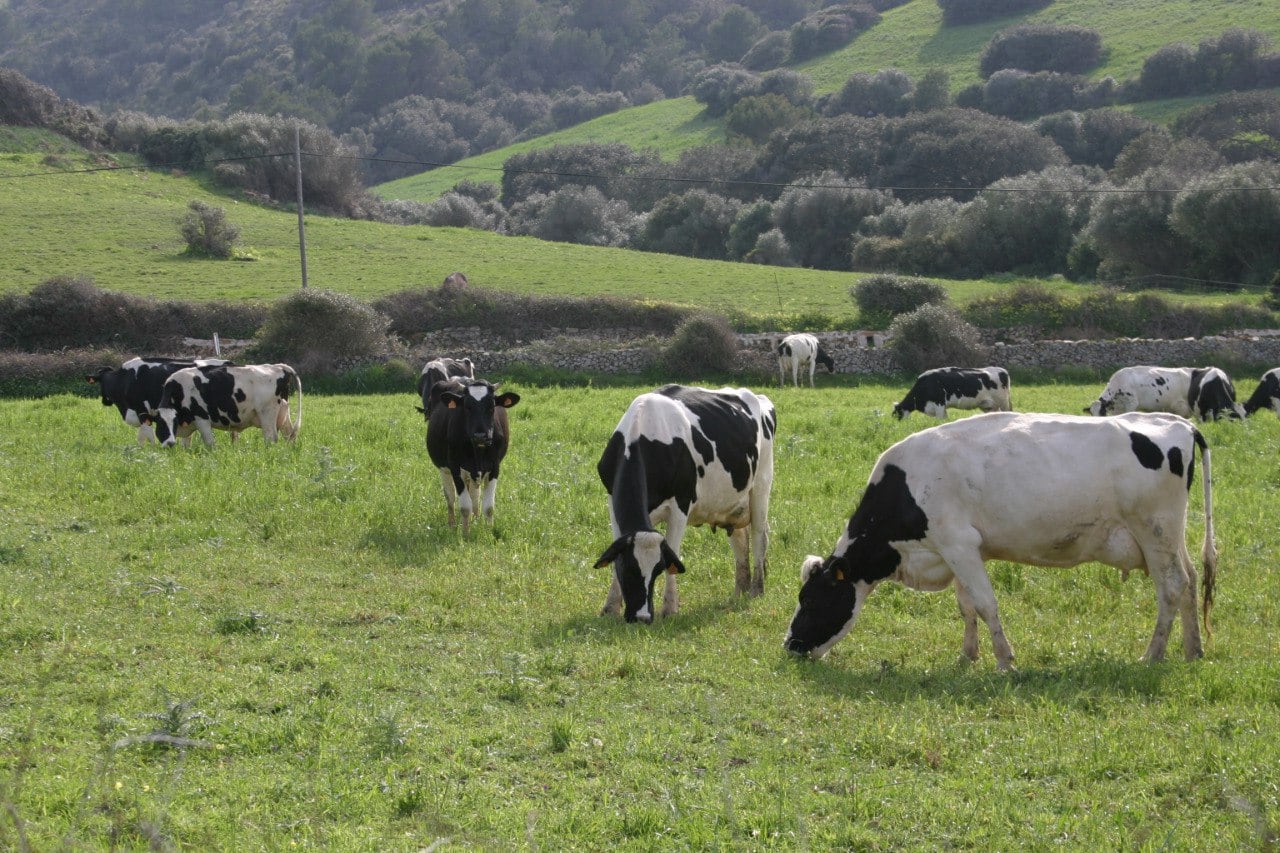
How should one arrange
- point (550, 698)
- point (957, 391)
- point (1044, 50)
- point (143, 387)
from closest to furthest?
point (550, 698), point (143, 387), point (957, 391), point (1044, 50)

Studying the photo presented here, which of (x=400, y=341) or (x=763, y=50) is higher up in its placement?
(x=763, y=50)

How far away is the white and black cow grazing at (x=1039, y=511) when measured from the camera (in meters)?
9.67

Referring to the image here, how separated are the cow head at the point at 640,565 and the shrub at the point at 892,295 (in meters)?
37.0

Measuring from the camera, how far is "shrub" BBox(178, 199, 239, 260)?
179 feet

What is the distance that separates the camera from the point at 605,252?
210 ft

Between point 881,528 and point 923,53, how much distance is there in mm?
130643

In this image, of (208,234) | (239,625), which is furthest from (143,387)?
(208,234)

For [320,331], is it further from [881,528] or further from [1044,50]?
[1044,50]

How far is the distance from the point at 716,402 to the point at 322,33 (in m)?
183

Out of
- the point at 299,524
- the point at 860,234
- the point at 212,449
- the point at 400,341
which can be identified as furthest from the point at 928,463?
the point at 860,234

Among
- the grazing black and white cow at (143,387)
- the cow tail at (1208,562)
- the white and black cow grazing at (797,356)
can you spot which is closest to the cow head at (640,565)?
the cow tail at (1208,562)

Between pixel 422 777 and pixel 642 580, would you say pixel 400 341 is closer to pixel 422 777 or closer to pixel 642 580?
pixel 642 580

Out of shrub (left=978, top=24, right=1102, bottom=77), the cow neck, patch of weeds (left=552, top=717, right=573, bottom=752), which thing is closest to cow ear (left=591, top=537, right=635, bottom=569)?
the cow neck

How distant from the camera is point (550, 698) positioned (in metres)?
8.28
